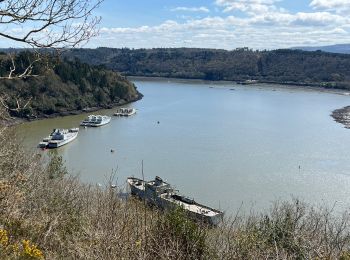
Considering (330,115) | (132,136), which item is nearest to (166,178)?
(132,136)

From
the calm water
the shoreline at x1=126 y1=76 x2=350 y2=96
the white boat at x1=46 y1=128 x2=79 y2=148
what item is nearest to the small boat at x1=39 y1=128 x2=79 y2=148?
the white boat at x1=46 y1=128 x2=79 y2=148

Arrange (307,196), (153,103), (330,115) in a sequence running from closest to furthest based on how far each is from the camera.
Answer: (307,196) → (330,115) → (153,103)

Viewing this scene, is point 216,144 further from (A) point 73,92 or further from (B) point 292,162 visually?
(A) point 73,92

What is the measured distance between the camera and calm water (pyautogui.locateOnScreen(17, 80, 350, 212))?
14250 millimetres

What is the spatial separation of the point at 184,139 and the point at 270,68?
182 ft

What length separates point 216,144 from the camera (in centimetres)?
2109

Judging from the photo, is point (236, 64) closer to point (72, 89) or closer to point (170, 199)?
point (72, 89)

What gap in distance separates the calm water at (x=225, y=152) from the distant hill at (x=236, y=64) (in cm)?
3011

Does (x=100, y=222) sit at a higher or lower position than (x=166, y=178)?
higher

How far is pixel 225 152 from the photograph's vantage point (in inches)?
758

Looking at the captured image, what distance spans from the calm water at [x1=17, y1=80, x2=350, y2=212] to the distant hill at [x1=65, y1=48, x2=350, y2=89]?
3011 cm

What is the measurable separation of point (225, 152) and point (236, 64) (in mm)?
60103

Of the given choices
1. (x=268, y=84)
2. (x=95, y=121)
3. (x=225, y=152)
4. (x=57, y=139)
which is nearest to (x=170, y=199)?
(x=225, y=152)

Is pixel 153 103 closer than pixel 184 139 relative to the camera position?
No
